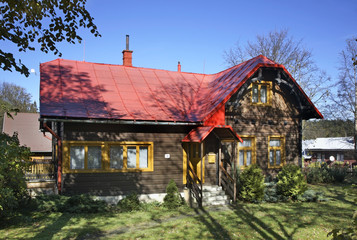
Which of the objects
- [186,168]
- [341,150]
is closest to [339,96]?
[341,150]

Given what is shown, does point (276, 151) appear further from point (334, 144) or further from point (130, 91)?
point (334, 144)

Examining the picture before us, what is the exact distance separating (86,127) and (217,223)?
6.49m

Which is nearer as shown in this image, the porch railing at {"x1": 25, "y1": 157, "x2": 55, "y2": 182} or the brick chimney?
the porch railing at {"x1": 25, "y1": 157, "x2": 55, "y2": 182}

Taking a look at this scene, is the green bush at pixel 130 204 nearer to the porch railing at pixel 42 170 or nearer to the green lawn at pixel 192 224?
the green lawn at pixel 192 224

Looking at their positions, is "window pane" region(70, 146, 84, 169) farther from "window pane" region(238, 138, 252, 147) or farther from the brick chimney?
"window pane" region(238, 138, 252, 147)

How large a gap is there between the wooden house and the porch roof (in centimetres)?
5

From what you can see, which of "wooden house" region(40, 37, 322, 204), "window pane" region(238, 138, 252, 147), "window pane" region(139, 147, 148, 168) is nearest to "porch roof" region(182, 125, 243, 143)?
"wooden house" region(40, 37, 322, 204)

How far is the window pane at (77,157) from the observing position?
43.5 ft

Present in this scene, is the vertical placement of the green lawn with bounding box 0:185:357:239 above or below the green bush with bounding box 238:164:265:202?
below

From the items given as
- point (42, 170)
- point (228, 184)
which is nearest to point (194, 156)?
point (228, 184)

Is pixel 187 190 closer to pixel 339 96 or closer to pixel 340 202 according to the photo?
pixel 340 202

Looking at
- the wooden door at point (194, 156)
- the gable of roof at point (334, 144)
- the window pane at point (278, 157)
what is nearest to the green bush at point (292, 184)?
the window pane at point (278, 157)

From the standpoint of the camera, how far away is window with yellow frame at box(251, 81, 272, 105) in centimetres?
1688

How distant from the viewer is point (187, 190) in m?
14.4
